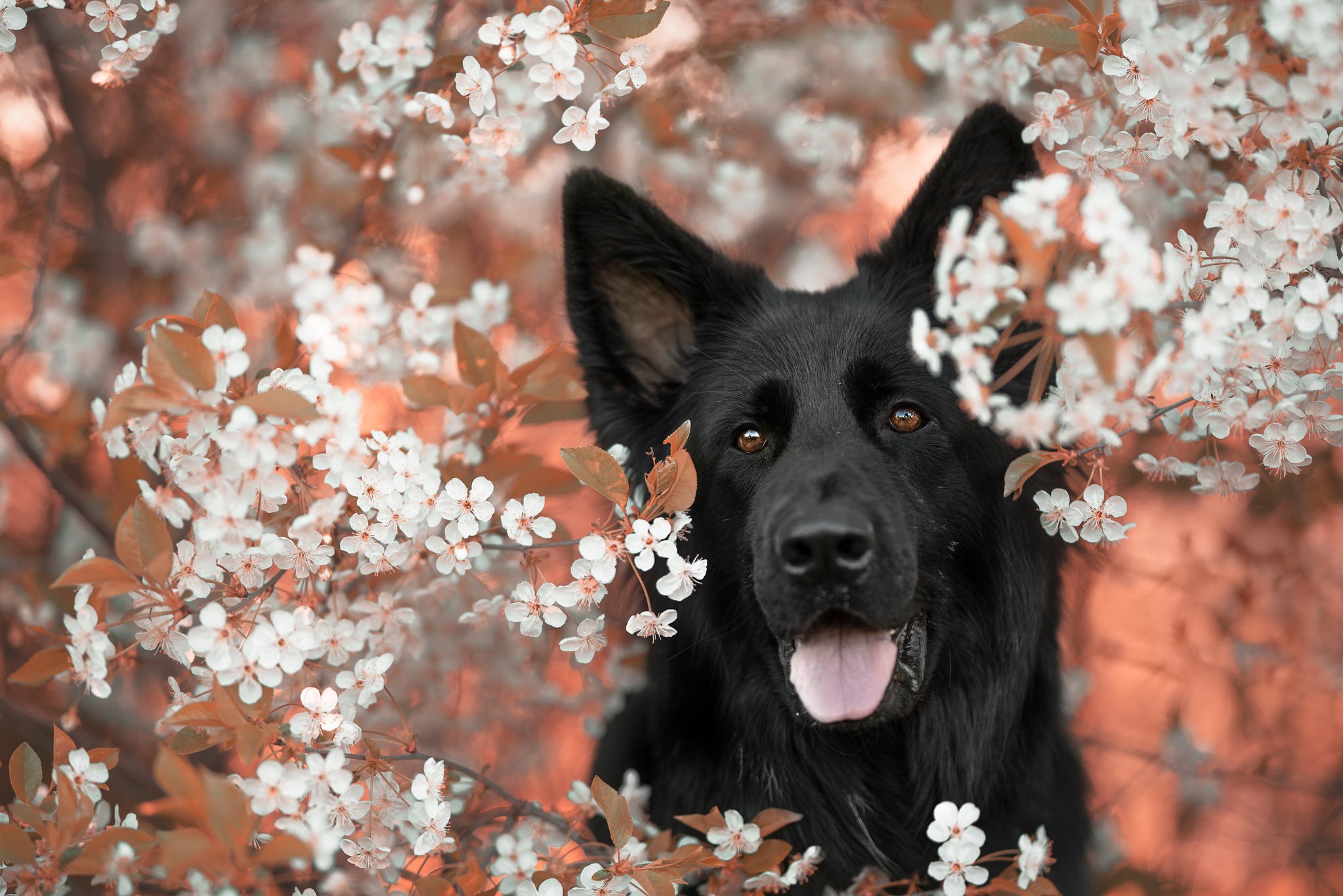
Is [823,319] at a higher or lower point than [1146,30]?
lower

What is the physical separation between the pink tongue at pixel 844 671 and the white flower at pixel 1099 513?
0.53m

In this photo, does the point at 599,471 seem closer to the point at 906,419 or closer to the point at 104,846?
the point at 906,419

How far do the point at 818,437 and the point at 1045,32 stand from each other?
3.33ft

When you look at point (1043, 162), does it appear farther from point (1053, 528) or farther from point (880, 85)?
point (1053, 528)

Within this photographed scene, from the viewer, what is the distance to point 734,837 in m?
2.00

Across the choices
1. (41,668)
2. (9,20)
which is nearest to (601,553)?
(41,668)

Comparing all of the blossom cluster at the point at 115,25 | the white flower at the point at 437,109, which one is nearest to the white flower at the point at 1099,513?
the white flower at the point at 437,109

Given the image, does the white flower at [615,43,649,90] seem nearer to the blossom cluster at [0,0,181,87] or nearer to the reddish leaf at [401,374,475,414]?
the reddish leaf at [401,374,475,414]

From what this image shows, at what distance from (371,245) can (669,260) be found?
1.22 metres

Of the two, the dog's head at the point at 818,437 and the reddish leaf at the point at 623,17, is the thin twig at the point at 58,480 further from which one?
the reddish leaf at the point at 623,17

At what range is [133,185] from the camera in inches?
169

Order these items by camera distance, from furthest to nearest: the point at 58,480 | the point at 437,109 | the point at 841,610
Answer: the point at 58,480
the point at 437,109
the point at 841,610

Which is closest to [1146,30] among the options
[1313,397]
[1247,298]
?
[1247,298]

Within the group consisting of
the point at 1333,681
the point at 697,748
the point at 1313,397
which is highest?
the point at 1313,397
